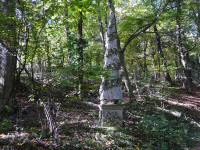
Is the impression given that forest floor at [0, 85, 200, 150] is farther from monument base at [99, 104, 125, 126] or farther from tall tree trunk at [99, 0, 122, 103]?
tall tree trunk at [99, 0, 122, 103]

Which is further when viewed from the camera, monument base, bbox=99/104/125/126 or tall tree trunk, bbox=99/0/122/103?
tall tree trunk, bbox=99/0/122/103

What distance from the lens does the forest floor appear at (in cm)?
762

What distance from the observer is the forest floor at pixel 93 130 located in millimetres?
7621

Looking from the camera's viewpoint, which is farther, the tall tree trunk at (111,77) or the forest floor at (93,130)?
the tall tree trunk at (111,77)

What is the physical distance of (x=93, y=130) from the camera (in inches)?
363

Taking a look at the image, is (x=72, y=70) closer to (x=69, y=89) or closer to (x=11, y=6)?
(x=11, y=6)

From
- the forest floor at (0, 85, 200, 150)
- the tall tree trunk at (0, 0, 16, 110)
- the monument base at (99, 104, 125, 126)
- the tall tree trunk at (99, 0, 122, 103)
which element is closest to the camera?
the forest floor at (0, 85, 200, 150)

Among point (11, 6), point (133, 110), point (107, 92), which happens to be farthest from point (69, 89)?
point (11, 6)

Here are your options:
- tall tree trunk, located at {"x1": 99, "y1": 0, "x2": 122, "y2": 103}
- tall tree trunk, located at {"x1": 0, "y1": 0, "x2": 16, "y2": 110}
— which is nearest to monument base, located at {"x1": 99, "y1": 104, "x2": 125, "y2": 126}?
tall tree trunk, located at {"x1": 99, "y1": 0, "x2": 122, "y2": 103}

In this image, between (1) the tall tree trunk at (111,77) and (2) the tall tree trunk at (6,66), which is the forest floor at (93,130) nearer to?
(2) the tall tree trunk at (6,66)

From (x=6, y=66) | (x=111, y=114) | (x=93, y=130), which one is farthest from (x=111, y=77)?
(x=6, y=66)

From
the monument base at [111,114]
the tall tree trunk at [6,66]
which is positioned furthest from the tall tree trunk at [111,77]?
the tall tree trunk at [6,66]

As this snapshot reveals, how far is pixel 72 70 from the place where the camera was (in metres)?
9.45

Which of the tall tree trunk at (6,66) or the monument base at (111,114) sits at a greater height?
the tall tree trunk at (6,66)
